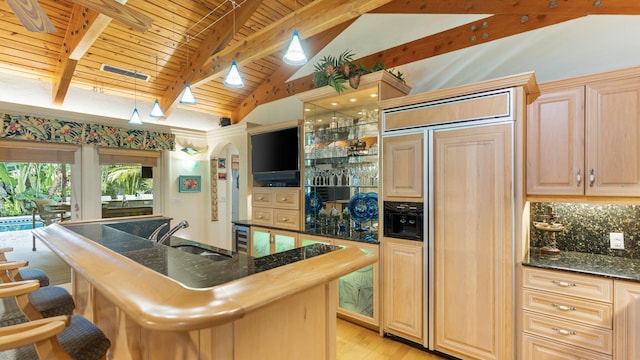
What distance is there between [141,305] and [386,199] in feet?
7.67

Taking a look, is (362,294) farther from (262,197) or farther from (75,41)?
(75,41)

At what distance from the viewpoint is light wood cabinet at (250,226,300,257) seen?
145 inches

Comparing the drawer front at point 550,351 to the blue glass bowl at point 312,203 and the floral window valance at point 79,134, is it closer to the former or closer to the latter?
the blue glass bowl at point 312,203

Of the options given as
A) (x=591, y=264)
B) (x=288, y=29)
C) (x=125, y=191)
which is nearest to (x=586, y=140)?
(x=591, y=264)

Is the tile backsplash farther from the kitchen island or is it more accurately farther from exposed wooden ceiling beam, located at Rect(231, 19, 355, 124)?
exposed wooden ceiling beam, located at Rect(231, 19, 355, 124)

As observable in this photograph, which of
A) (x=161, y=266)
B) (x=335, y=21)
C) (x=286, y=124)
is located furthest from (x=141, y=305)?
(x=286, y=124)

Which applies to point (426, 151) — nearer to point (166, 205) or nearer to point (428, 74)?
point (428, 74)

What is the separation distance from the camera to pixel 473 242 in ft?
7.73

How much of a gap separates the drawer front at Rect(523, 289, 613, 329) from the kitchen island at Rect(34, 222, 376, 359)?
1.70 meters

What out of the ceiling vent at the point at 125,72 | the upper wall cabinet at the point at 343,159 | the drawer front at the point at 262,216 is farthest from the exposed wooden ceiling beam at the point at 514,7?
the ceiling vent at the point at 125,72

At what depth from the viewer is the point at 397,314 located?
2.72m

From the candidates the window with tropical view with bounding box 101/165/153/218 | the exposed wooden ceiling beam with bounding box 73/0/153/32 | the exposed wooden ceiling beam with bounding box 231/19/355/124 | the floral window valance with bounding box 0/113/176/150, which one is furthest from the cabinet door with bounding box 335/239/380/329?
the window with tropical view with bounding box 101/165/153/218

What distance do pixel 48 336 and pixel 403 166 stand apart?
8.15ft

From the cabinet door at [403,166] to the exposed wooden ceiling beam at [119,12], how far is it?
2.15 metres
